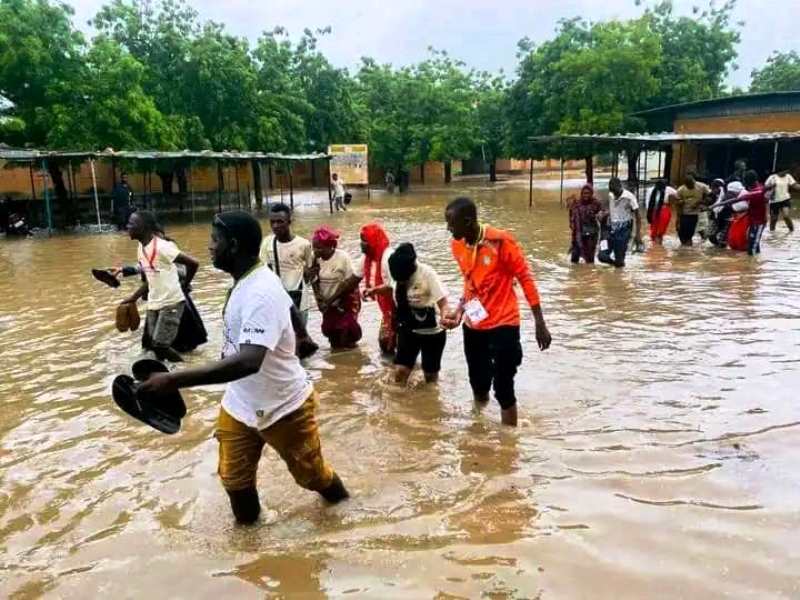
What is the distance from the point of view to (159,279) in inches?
255

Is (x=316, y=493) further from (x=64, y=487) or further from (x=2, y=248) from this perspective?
(x=2, y=248)

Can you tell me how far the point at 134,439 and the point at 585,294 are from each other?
659 centimetres

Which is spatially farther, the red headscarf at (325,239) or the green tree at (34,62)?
the green tree at (34,62)

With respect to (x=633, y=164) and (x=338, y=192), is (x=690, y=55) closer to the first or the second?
(x=633, y=164)

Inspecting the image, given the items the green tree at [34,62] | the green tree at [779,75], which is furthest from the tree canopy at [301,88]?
the green tree at [779,75]

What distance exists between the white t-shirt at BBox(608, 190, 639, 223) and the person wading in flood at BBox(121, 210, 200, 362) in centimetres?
726

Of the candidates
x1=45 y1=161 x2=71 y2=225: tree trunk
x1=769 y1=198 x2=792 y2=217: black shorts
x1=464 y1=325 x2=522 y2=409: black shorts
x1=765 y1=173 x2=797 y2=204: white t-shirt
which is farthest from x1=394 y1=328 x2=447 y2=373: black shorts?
x1=45 y1=161 x2=71 y2=225: tree trunk

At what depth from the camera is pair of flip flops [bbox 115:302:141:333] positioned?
649 cm

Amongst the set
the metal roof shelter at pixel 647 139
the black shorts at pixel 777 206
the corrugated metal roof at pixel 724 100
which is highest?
the corrugated metal roof at pixel 724 100

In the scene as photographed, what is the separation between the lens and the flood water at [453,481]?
328 cm

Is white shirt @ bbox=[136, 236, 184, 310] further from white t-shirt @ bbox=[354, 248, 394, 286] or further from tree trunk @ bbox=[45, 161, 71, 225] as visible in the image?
tree trunk @ bbox=[45, 161, 71, 225]

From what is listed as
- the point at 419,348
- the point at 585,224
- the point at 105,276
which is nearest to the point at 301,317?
the point at 419,348

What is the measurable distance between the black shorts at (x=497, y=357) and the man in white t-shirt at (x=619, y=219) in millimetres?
6962

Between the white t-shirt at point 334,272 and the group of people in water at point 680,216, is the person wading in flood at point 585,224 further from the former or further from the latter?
the white t-shirt at point 334,272
